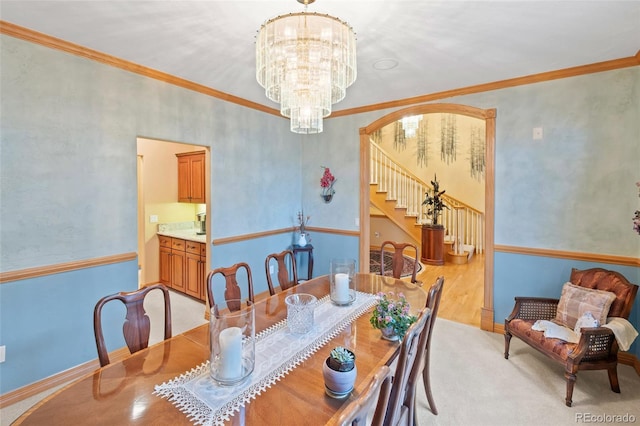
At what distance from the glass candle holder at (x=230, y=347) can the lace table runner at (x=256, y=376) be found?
0.04m

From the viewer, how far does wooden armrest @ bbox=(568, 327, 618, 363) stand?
2133 mm

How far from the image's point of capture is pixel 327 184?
4.44 meters

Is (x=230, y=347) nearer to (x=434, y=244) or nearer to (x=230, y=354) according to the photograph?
(x=230, y=354)

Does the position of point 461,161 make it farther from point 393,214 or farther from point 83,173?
point 83,173

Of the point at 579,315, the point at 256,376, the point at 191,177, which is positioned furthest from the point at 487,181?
the point at 191,177

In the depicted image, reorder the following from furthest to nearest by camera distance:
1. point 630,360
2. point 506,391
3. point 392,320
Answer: point 630,360 < point 506,391 < point 392,320

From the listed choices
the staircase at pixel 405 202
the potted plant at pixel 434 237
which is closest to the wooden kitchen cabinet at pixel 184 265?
the staircase at pixel 405 202

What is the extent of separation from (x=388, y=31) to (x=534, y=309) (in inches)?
113

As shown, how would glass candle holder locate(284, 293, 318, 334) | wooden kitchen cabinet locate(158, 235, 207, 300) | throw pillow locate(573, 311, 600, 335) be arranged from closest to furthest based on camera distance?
1. glass candle holder locate(284, 293, 318, 334)
2. throw pillow locate(573, 311, 600, 335)
3. wooden kitchen cabinet locate(158, 235, 207, 300)

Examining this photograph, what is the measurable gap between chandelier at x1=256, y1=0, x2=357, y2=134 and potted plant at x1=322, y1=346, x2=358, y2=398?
1.60m

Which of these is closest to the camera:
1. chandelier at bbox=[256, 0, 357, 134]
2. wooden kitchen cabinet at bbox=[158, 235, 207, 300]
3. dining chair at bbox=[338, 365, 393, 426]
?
dining chair at bbox=[338, 365, 393, 426]

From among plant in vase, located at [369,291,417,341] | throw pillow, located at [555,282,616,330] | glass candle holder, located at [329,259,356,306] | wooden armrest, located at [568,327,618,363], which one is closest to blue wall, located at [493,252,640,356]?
throw pillow, located at [555,282,616,330]

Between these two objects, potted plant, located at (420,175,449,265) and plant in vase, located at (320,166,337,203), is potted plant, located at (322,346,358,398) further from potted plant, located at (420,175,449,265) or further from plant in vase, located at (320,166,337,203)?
potted plant, located at (420,175,449,265)

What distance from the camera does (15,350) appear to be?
2.19 meters
